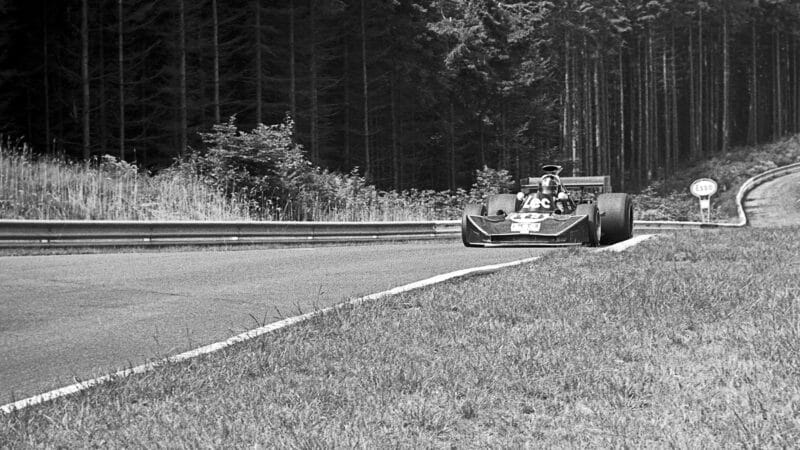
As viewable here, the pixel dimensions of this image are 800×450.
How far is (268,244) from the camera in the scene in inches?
651

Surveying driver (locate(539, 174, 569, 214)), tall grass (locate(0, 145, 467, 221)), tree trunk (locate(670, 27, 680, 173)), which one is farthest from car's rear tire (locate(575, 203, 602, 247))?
tree trunk (locate(670, 27, 680, 173))

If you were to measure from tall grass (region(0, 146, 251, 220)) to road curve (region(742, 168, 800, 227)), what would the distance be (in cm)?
2266

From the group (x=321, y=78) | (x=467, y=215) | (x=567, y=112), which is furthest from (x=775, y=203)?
(x=467, y=215)

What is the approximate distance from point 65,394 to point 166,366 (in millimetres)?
650

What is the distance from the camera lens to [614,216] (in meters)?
14.9

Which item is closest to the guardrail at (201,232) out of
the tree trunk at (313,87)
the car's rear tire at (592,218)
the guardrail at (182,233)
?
the guardrail at (182,233)

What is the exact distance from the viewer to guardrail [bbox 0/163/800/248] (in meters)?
12.8

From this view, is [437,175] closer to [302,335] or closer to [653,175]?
[653,175]

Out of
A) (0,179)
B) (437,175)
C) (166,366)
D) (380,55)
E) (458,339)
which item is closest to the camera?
(166,366)

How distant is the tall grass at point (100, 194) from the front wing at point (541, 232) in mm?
6690

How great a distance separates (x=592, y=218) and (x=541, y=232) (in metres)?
1.09

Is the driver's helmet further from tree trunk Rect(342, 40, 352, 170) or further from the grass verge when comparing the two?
tree trunk Rect(342, 40, 352, 170)

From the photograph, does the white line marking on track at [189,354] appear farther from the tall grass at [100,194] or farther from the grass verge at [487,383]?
the tall grass at [100,194]

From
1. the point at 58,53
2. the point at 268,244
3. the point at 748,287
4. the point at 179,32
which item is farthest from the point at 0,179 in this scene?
the point at 58,53
